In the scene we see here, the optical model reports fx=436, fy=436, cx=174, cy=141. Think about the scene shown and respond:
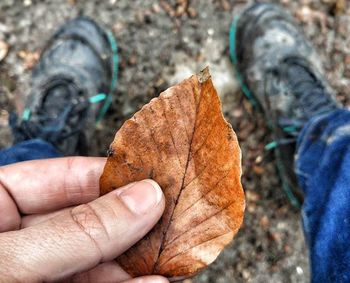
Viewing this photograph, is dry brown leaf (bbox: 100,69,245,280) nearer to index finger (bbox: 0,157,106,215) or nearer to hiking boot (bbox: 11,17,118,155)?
index finger (bbox: 0,157,106,215)

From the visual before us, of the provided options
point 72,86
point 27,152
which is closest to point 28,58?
point 72,86

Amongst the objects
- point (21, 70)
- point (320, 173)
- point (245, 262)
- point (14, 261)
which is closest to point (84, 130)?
point (21, 70)

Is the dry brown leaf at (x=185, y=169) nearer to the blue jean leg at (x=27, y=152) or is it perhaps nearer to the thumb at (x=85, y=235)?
the thumb at (x=85, y=235)

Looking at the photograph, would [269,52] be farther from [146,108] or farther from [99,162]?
[146,108]

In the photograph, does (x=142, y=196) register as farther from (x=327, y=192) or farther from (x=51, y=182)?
(x=327, y=192)

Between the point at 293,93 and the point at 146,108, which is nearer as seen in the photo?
the point at 146,108

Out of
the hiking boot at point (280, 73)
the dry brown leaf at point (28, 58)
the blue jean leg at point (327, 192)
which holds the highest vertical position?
the dry brown leaf at point (28, 58)

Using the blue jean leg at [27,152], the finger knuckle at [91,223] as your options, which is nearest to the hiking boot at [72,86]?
the blue jean leg at [27,152]
